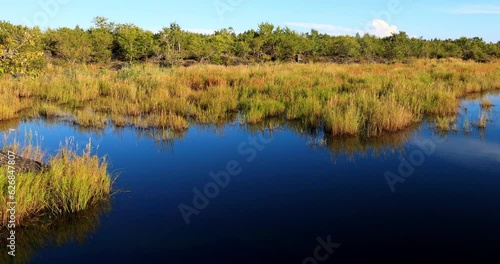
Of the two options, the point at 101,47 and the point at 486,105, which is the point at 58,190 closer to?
the point at 486,105

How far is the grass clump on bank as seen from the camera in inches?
205

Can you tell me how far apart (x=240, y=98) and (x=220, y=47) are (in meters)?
23.8

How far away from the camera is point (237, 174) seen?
25.2ft

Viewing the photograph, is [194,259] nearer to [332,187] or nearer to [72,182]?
[72,182]

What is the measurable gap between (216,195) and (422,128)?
25.0 ft

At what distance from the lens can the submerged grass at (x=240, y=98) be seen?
37.3ft

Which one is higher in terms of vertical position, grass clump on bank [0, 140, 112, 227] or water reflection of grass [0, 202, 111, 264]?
grass clump on bank [0, 140, 112, 227]

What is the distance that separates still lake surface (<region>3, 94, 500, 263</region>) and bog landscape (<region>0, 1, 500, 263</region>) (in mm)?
29

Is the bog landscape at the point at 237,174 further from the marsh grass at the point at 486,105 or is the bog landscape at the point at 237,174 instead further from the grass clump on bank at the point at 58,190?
the marsh grass at the point at 486,105

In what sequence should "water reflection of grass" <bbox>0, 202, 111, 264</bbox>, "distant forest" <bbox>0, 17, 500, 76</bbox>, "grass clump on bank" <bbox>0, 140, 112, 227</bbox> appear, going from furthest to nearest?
"distant forest" <bbox>0, 17, 500, 76</bbox> < "grass clump on bank" <bbox>0, 140, 112, 227</bbox> < "water reflection of grass" <bbox>0, 202, 111, 264</bbox>

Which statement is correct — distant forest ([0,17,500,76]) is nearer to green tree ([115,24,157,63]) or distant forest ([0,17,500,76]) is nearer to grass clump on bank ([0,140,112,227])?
green tree ([115,24,157,63])

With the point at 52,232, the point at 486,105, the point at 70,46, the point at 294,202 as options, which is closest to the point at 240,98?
the point at 294,202

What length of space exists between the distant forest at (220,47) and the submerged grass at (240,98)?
27.5 feet

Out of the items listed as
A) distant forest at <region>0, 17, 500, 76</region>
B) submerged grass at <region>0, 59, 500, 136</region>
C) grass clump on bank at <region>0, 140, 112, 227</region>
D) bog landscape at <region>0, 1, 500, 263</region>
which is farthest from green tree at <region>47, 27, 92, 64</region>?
grass clump on bank at <region>0, 140, 112, 227</region>
